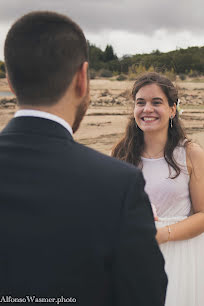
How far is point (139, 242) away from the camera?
1.10 meters

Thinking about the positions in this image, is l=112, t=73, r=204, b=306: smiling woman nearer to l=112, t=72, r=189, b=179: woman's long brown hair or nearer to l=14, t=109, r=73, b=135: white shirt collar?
l=112, t=72, r=189, b=179: woman's long brown hair

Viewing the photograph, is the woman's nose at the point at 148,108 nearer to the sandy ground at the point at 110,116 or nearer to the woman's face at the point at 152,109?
the woman's face at the point at 152,109

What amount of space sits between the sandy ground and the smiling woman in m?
3.94

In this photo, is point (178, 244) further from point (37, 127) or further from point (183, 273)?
point (37, 127)

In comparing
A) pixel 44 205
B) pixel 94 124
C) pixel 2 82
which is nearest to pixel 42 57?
pixel 44 205

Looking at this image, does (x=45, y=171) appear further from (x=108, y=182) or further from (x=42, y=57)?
(x=42, y=57)

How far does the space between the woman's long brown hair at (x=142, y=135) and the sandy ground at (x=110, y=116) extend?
12.7 feet

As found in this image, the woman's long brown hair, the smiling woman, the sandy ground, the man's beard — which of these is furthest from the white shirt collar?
the sandy ground

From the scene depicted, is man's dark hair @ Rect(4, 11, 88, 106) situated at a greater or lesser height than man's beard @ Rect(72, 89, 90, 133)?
greater

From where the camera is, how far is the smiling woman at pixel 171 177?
8.32 ft

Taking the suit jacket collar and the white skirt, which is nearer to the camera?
the suit jacket collar

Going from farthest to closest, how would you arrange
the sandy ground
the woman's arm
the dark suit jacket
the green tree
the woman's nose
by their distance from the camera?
the green tree → the sandy ground → the woman's nose → the woman's arm → the dark suit jacket

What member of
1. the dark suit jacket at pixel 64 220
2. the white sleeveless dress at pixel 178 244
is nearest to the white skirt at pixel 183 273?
the white sleeveless dress at pixel 178 244

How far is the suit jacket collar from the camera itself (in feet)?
3.72
